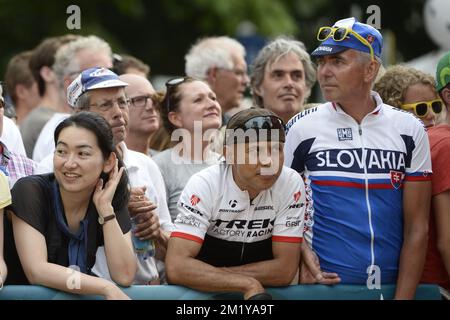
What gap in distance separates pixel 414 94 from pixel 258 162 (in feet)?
5.22

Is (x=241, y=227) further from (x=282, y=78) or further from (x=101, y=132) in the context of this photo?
(x=282, y=78)

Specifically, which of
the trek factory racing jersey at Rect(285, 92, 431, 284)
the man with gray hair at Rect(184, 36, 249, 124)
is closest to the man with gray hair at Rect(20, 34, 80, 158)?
the man with gray hair at Rect(184, 36, 249, 124)

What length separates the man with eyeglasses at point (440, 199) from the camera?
5.44 meters

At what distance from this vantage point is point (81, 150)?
5160 millimetres

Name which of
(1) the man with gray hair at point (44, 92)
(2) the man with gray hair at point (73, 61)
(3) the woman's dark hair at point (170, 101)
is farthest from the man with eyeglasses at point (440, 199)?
(1) the man with gray hair at point (44, 92)

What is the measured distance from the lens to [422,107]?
6.20 metres

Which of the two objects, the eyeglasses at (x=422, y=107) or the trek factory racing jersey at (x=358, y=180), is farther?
the eyeglasses at (x=422, y=107)

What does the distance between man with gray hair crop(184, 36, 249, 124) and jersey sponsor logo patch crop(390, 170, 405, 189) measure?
278 cm

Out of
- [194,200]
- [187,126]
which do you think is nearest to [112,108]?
[187,126]

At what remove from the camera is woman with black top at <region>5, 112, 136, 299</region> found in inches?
197

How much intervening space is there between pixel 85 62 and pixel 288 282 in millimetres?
3011

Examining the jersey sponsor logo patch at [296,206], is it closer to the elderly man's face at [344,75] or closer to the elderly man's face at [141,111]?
the elderly man's face at [344,75]

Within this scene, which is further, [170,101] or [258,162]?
[170,101]

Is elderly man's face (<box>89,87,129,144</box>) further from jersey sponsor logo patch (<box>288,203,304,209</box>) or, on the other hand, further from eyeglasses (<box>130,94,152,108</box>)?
jersey sponsor logo patch (<box>288,203,304,209</box>)
